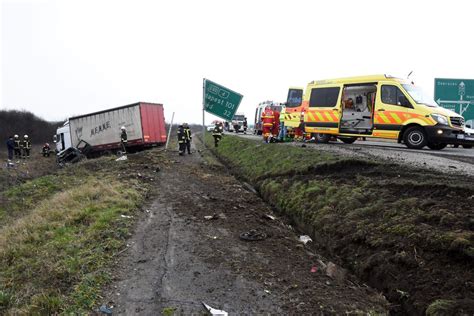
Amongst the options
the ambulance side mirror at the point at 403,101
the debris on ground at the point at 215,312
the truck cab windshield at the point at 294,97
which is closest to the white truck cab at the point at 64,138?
the truck cab windshield at the point at 294,97

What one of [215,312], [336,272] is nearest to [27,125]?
[336,272]

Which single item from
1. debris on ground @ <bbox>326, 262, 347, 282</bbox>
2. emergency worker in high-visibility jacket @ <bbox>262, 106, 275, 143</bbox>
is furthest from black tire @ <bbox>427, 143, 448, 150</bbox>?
debris on ground @ <bbox>326, 262, 347, 282</bbox>

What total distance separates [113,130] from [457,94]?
22.9m

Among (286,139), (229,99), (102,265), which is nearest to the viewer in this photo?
(102,265)

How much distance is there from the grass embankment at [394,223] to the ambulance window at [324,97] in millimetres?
5878

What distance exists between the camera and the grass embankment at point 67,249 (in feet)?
13.0

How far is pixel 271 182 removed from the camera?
358 inches

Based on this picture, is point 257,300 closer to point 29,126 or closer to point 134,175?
point 134,175

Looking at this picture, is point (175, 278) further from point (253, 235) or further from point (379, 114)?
point (379, 114)

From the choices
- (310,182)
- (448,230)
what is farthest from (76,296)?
(310,182)

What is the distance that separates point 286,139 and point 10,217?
460 inches

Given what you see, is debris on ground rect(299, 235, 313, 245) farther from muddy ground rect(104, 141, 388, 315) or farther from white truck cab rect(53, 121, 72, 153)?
white truck cab rect(53, 121, 72, 153)

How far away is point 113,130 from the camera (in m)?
23.5

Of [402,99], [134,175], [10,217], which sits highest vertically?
[402,99]
